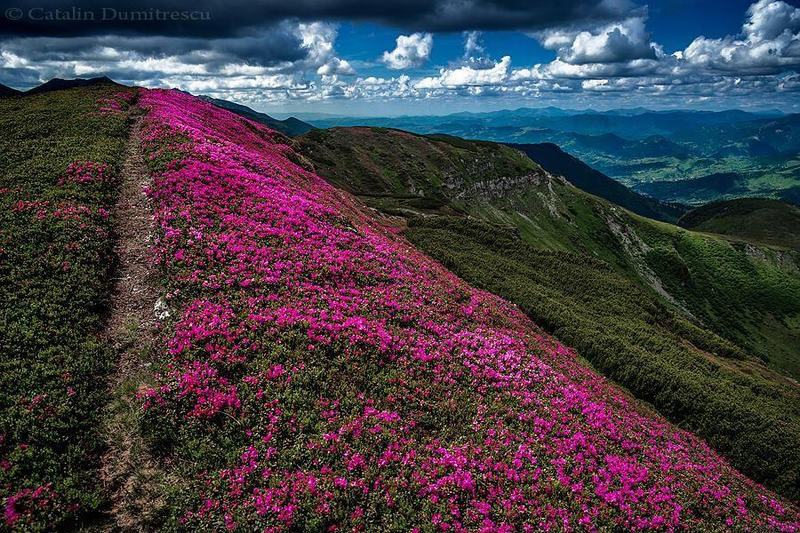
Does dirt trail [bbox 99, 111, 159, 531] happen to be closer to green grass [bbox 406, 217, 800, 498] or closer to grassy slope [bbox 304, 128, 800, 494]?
green grass [bbox 406, 217, 800, 498]

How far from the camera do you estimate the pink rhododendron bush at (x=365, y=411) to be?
14.8 m

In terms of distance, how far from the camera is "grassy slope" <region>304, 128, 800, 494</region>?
39031 mm

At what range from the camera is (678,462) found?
917 inches

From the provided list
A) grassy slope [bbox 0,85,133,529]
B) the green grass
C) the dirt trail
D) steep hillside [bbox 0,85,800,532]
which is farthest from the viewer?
the green grass

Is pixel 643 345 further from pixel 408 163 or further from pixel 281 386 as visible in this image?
pixel 408 163

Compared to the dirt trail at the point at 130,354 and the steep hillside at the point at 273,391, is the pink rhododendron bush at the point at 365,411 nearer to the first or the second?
the steep hillside at the point at 273,391

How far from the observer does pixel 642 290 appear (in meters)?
95.3

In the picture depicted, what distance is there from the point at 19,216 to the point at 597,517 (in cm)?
3468

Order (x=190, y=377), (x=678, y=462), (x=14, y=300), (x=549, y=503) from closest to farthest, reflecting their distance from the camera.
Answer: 1. (x=549, y=503)
2. (x=190, y=377)
3. (x=14, y=300)
4. (x=678, y=462)

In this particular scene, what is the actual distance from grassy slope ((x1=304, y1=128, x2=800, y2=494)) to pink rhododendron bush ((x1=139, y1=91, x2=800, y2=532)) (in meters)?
11.5

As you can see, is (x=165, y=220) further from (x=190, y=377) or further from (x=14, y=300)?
(x=190, y=377)

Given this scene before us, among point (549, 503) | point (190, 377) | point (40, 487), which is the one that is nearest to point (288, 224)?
point (190, 377)

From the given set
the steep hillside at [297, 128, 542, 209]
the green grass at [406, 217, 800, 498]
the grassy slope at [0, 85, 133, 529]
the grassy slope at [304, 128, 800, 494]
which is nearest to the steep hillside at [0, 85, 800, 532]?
the grassy slope at [0, 85, 133, 529]

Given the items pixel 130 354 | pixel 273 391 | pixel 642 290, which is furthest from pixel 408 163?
pixel 273 391
